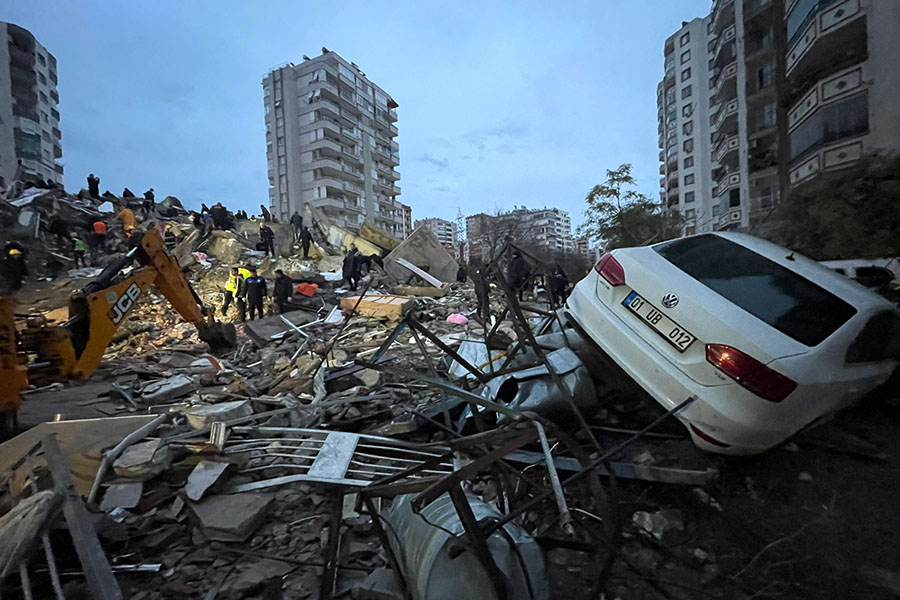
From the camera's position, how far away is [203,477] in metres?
2.92

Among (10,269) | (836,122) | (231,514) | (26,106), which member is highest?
(26,106)

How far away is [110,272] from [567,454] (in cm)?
605

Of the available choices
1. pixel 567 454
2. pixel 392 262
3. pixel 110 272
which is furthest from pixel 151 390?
pixel 392 262

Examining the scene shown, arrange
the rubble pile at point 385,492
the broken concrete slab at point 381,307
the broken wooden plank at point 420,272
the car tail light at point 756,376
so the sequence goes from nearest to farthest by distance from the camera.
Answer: the rubble pile at point 385,492 → the car tail light at point 756,376 → the broken concrete slab at point 381,307 → the broken wooden plank at point 420,272

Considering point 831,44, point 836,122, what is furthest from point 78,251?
point 831,44

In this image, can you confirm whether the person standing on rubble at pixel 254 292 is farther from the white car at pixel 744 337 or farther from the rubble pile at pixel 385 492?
the white car at pixel 744 337

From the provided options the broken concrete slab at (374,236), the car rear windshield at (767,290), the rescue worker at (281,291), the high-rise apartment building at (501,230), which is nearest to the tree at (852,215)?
the car rear windshield at (767,290)

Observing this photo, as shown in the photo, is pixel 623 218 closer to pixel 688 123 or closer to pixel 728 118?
pixel 728 118

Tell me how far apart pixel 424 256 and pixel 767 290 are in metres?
15.4

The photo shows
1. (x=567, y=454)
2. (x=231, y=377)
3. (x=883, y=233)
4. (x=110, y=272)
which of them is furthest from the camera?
(x=883, y=233)

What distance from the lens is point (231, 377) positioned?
6.36 m

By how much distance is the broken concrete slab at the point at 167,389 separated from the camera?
541cm

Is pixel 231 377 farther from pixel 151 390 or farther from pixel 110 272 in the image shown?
pixel 110 272

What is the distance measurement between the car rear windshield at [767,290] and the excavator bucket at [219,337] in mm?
8057
